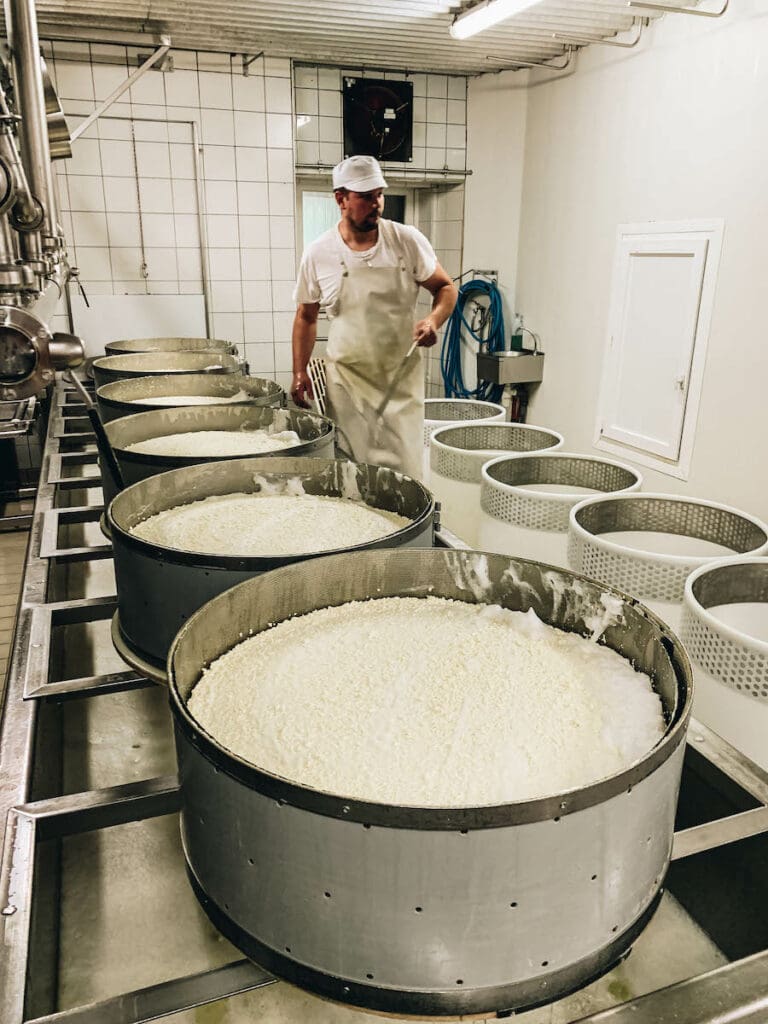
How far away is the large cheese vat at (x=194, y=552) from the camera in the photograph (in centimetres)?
122

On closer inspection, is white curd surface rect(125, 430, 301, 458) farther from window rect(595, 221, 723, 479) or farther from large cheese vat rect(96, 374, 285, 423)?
window rect(595, 221, 723, 479)

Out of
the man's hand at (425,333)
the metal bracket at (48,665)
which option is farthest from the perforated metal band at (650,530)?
the metal bracket at (48,665)

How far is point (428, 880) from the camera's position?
71 centimetres

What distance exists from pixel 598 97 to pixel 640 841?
553 cm

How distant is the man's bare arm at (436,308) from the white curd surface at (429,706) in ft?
5.56

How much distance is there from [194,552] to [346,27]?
4.74 meters

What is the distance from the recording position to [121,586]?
1.36 metres

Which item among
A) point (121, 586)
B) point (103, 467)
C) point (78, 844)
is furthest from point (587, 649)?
point (103, 467)

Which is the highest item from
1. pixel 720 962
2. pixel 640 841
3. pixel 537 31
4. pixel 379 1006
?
pixel 537 31

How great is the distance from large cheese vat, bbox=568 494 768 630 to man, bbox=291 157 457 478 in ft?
3.26

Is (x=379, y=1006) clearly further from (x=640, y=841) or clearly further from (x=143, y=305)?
(x=143, y=305)

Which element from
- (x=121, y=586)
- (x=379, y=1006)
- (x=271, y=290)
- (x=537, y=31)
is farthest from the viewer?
(x=271, y=290)

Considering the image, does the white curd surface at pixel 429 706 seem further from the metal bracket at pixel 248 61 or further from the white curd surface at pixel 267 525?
the metal bracket at pixel 248 61

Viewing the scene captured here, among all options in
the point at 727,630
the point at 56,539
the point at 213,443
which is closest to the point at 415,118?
the point at 213,443
